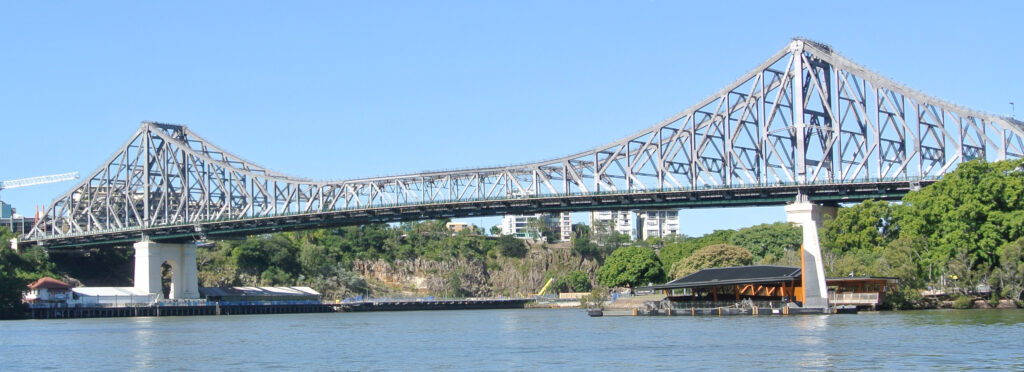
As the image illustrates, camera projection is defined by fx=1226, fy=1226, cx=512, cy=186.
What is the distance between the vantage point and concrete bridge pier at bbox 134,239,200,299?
117238 mm

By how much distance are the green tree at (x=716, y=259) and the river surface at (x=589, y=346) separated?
33.9m

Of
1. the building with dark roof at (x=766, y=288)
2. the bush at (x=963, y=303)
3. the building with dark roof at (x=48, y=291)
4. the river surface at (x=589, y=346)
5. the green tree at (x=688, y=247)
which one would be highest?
the green tree at (x=688, y=247)

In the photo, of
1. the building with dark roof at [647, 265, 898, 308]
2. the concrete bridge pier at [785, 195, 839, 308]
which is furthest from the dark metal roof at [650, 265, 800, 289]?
the concrete bridge pier at [785, 195, 839, 308]

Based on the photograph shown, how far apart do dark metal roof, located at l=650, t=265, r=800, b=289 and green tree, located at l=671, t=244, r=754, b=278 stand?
74.8ft

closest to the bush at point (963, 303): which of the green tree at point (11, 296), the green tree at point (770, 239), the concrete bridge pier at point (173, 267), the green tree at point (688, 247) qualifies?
the green tree at point (688, 247)

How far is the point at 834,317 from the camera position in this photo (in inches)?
2458

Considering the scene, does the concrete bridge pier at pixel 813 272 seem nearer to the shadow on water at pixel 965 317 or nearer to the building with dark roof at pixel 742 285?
the building with dark roof at pixel 742 285

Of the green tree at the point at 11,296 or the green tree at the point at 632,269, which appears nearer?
the green tree at the point at 11,296

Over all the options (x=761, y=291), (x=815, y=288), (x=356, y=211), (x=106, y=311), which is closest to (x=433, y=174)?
(x=356, y=211)

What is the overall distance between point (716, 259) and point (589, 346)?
55527 millimetres

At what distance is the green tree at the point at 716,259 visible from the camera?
333ft

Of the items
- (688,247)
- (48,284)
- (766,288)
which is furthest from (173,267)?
(766,288)

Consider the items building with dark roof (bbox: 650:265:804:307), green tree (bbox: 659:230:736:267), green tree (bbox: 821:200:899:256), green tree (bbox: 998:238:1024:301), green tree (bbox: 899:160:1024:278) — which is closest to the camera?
green tree (bbox: 998:238:1024:301)

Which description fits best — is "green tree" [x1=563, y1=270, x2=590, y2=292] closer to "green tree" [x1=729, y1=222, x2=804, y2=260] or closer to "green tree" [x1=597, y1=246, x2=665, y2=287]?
"green tree" [x1=729, y1=222, x2=804, y2=260]
